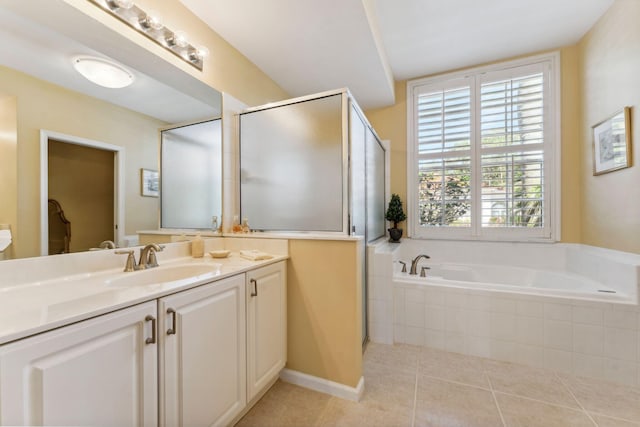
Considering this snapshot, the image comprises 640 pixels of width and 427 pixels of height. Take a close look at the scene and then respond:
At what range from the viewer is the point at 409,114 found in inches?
127

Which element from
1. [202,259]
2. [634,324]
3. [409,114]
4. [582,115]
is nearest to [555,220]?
[582,115]

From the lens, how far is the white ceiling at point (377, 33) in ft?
5.74

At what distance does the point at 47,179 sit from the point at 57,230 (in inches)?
8.7

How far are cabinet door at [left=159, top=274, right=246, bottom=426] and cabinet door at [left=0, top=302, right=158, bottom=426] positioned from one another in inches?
2.3

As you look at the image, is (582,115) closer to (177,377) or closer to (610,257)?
(610,257)

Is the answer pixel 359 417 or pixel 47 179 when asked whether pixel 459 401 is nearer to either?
pixel 359 417

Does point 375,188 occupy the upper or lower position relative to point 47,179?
upper

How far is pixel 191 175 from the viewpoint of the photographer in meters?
1.83

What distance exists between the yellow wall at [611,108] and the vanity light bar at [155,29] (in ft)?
9.97

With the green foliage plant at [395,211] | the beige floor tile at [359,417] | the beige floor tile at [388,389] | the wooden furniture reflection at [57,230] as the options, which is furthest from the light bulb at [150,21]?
the green foliage plant at [395,211]

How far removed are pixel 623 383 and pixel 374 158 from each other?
2.36 m

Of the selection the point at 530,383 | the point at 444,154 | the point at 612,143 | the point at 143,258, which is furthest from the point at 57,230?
the point at 612,143

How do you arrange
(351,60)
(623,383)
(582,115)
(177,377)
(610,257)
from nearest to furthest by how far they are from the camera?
(177,377)
(623,383)
(610,257)
(351,60)
(582,115)

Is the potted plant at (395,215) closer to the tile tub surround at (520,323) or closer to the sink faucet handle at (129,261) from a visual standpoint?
the tile tub surround at (520,323)
